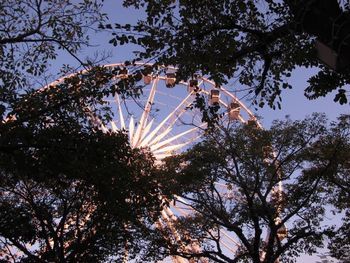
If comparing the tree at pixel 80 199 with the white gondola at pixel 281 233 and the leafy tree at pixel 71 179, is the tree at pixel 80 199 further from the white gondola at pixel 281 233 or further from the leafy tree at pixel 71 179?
the white gondola at pixel 281 233

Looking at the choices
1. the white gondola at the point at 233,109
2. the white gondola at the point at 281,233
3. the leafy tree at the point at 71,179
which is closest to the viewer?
the leafy tree at the point at 71,179

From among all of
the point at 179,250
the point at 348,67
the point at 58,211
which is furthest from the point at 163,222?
the point at 348,67

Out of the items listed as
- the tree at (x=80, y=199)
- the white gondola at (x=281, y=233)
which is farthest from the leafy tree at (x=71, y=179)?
the white gondola at (x=281, y=233)

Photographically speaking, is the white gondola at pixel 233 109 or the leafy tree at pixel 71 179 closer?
the leafy tree at pixel 71 179

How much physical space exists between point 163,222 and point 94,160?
8421 mm

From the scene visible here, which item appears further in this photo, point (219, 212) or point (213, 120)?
point (219, 212)

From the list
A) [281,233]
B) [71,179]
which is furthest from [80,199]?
[281,233]

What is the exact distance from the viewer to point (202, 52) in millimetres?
6449

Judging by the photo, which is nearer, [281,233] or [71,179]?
[71,179]

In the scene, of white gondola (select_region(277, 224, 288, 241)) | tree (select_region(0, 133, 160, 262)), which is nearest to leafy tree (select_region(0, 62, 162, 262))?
tree (select_region(0, 133, 160, 262))

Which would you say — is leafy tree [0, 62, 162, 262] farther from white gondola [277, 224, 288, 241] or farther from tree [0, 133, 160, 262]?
white gondola [277, 224, 288, 241]

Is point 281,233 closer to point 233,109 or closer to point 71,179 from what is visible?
point 233,109

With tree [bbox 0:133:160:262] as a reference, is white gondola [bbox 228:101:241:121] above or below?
above

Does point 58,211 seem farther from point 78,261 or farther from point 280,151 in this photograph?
point 280,151
